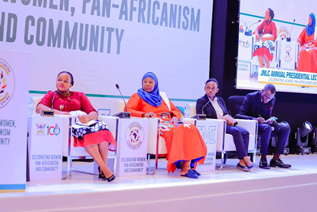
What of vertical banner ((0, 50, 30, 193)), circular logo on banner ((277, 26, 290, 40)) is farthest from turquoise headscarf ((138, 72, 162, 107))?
circular logo on banner ((277, 26, 290, 40))

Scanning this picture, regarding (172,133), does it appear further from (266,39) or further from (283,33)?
(283,33)

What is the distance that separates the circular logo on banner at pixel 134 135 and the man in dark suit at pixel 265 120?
5.52 ft

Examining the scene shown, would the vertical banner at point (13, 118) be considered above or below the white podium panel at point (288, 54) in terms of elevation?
below

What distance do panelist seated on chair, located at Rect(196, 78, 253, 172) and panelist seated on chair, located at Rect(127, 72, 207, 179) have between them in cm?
48

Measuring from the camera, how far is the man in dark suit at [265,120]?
5.18 metres

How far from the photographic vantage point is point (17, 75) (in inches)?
120

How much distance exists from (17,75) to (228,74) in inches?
151

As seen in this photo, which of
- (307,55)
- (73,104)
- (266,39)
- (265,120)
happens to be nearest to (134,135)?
(73,104)

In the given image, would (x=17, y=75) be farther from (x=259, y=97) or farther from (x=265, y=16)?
(x=265, y=16)

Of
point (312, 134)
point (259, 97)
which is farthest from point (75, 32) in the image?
point (312, 134)

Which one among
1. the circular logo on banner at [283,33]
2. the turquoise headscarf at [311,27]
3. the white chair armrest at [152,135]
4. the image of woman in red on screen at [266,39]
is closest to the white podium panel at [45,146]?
the white chair armrest at [152,135]

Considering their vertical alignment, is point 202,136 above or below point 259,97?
below

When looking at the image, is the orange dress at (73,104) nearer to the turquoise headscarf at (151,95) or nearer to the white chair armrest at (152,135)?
the white chair armrest at (152,135)

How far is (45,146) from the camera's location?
365 centimetres
